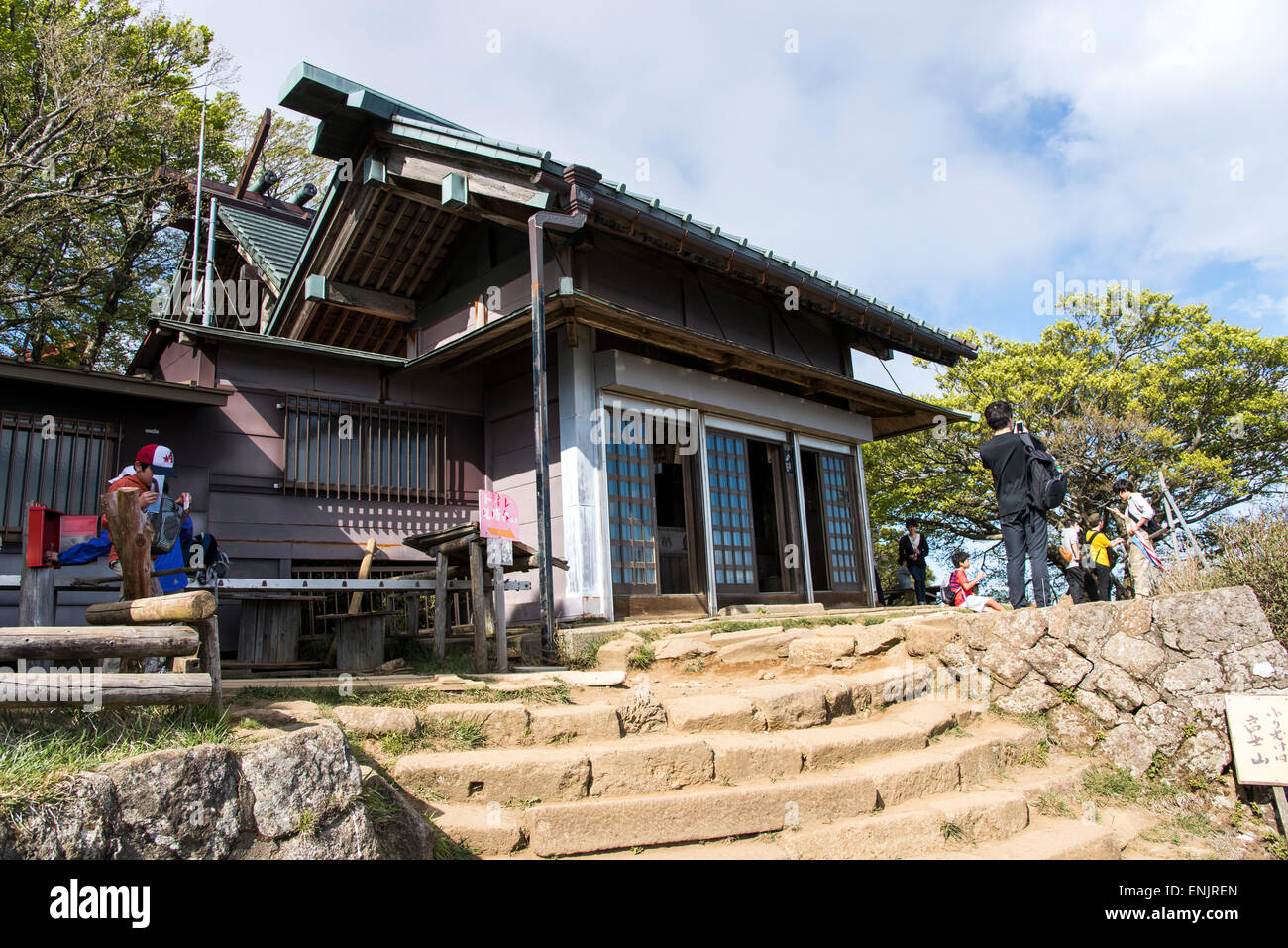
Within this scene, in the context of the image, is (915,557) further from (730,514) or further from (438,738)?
(438,738)

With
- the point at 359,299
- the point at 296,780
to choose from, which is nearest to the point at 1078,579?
the point at 359,299

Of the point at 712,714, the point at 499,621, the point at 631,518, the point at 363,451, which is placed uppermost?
the point at 363,451

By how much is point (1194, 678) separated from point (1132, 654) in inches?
17.3

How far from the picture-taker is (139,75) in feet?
55.2

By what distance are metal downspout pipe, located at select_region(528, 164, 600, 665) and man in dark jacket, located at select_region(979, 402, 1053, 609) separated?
3.95 meters

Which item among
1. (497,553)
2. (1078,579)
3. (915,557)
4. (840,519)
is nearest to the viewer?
(497,553)

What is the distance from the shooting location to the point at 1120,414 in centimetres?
2091

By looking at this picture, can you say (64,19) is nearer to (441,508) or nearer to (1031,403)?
(441,508)

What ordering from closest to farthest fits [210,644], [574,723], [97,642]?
[97,642] → [210,644] → [574,723]

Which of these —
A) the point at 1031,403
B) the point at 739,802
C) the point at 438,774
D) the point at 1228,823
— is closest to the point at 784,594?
the point at 1228,823

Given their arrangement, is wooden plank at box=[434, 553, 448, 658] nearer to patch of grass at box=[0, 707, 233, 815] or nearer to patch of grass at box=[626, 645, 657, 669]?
patch of grass at box=[626, 645, 657, 669]

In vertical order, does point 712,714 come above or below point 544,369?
below

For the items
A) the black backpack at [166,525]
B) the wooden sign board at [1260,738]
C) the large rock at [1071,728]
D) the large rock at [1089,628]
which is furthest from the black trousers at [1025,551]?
the black backpack at [166,525]

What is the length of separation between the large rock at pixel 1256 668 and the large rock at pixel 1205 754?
1.27 feet
